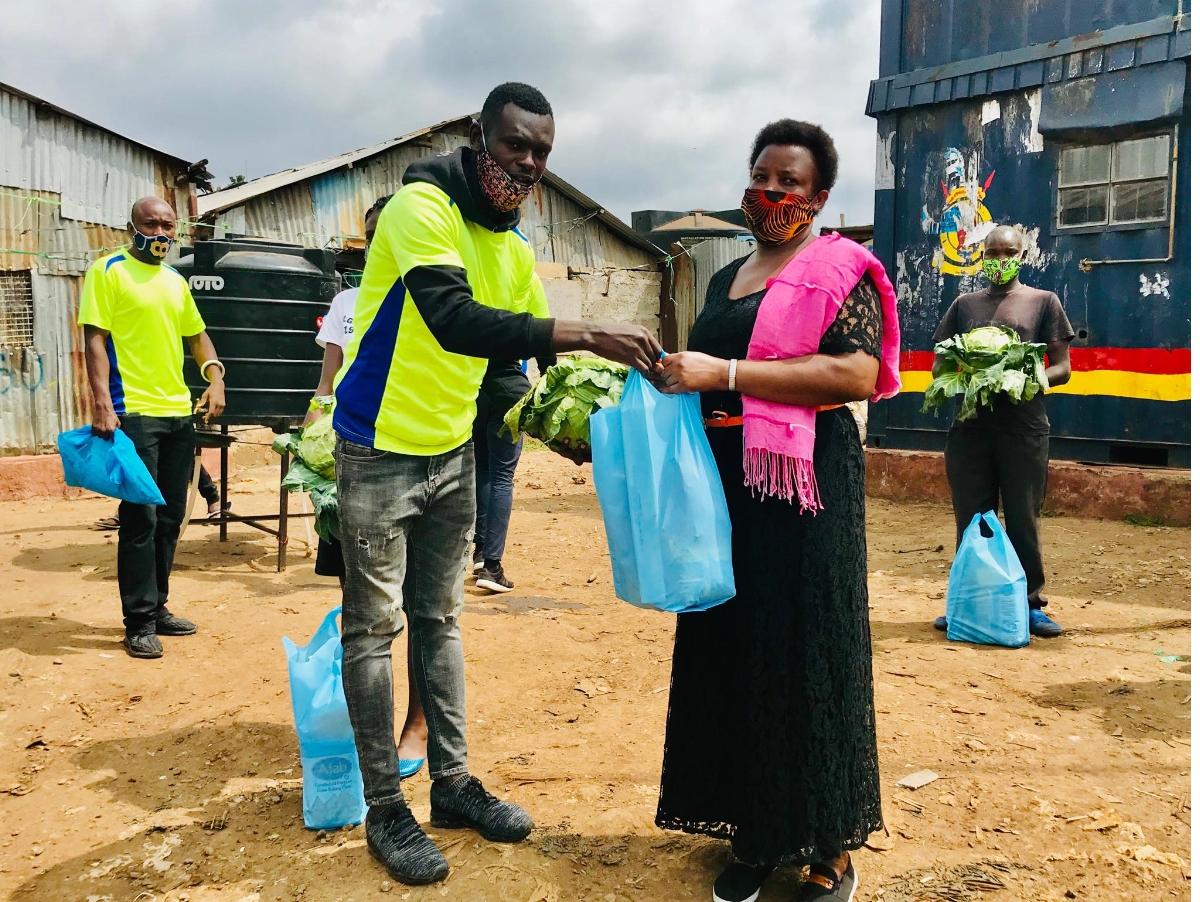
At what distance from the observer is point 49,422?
34.1 feet

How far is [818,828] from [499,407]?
1.68m

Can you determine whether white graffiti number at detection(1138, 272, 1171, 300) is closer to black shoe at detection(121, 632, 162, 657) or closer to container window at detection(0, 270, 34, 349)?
black shoe at detection(121, 632, 162, 657)

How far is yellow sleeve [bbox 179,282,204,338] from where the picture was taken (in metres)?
5.24

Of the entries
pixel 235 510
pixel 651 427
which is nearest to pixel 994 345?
pixel 651 427

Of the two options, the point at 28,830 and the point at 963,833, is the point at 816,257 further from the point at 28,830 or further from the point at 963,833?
the point at 28,830

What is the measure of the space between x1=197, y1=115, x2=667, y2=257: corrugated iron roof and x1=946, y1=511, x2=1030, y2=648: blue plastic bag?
438 inches

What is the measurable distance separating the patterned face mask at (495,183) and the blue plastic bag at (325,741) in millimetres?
1406

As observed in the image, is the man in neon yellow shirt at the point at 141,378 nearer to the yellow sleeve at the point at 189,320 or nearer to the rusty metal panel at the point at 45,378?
the yellow sleeve at the point at 189,320

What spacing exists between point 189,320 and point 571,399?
3389 millimetres

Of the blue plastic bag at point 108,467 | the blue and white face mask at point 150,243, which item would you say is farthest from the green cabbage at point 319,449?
the blue and white face mask at point 150,243

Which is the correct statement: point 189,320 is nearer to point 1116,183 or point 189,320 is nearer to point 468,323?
point 468,323

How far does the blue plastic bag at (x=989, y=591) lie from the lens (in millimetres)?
4992

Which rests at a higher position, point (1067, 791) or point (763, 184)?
point (763, 184)

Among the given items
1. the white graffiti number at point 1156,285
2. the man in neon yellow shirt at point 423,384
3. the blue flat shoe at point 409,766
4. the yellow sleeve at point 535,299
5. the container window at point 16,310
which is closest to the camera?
the man in neon yellow shirt at point 423,384
